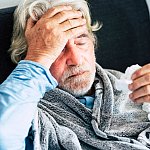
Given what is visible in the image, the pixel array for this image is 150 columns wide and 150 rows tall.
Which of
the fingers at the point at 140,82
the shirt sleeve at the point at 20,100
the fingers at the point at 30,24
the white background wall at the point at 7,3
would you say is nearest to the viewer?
the shirt sleeve at the point at 20,100

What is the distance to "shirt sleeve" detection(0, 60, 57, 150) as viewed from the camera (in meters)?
1.06

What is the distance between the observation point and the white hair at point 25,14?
4.60ft

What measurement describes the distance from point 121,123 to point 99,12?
506 millimetres

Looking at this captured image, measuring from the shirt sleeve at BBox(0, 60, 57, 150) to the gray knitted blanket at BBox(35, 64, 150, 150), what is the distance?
0.17 m

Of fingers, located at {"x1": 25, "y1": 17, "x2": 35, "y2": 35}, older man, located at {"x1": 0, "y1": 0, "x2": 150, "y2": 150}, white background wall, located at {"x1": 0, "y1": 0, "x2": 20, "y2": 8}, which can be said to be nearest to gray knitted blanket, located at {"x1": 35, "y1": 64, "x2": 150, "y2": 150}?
older man, located at {"x1": 0, "y1": 0, "x2": 150, "y2": 150}

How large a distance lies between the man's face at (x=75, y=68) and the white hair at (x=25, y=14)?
0.13m

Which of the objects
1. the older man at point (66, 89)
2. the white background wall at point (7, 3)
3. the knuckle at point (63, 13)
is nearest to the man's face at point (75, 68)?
the older man at point (66, 89)

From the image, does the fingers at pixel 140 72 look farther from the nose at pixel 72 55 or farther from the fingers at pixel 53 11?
the fingers at pixel 53 11

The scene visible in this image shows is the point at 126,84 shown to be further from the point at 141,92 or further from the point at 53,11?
the point at 53,11

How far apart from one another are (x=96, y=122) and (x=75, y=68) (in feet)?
0.64

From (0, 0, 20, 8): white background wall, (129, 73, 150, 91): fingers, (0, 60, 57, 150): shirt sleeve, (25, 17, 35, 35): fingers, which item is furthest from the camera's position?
(0, 0, 20, 8): white background wall

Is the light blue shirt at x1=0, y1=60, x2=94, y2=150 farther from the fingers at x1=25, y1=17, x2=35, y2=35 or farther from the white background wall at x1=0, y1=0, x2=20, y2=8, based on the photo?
the white background wall at x1=0, y1=0, x2=20, y2=8

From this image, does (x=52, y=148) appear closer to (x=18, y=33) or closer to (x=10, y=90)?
(x=10, y=90)

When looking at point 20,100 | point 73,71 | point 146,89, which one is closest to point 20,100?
point 20,100
